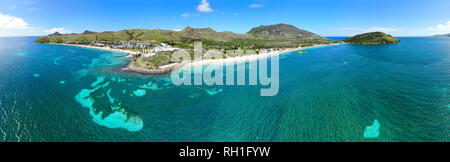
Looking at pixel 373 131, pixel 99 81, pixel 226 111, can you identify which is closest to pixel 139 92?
pixel 99 81

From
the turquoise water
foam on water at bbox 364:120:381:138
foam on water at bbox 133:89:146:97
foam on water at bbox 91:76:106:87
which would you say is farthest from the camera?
foam on water at bbox 91:76:106:87

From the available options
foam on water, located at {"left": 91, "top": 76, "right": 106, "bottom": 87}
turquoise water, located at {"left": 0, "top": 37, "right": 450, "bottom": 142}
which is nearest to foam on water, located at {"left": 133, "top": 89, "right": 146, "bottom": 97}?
turquoise water, located at {"left": 0, "top": 37, "right": 450, "bottom": 142}

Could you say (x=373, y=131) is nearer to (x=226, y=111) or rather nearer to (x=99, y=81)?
(x=226, y=111)

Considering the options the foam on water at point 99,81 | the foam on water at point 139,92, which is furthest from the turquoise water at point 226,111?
the foam on water at point 99,81

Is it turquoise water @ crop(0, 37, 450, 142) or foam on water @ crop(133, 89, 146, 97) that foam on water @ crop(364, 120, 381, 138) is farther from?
foam on water @ crop(133, 89, 146, 97)
